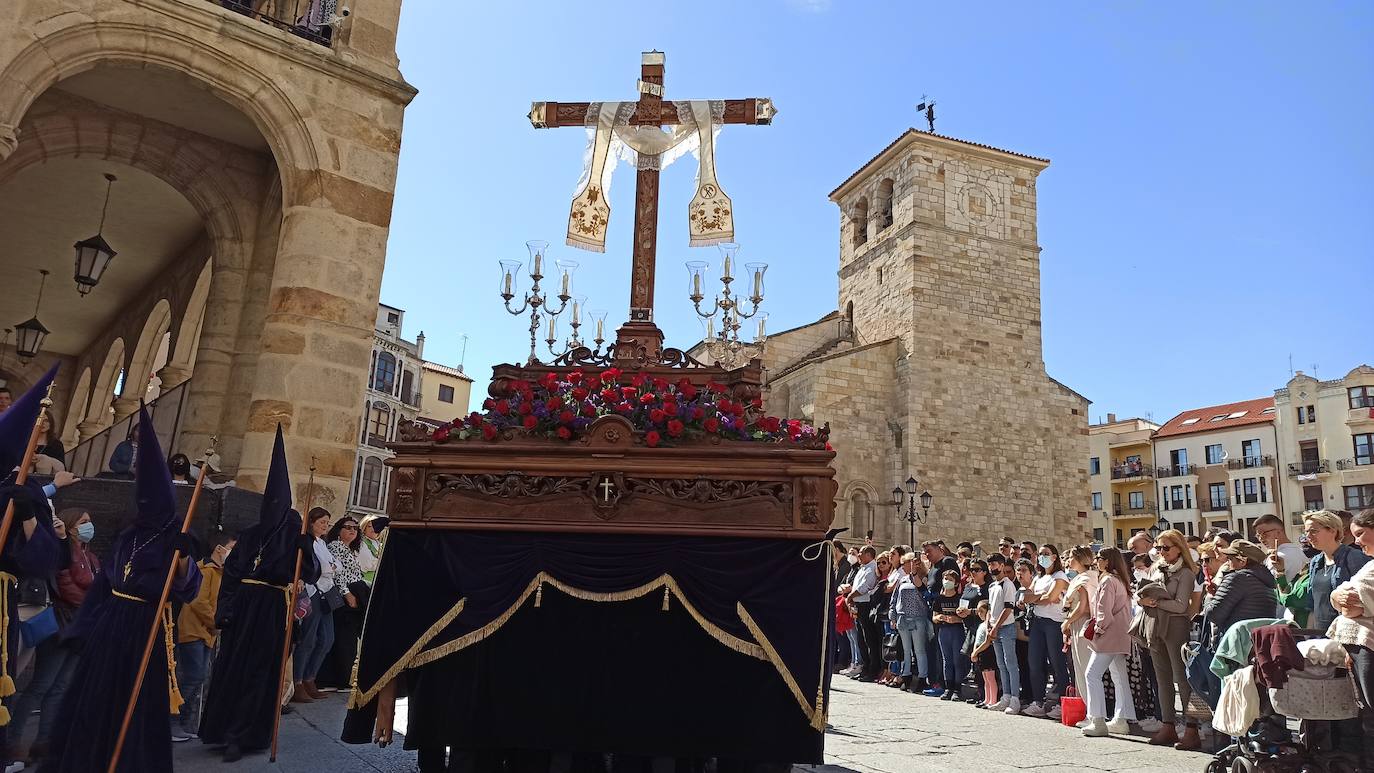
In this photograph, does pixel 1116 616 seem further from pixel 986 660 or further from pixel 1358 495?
pixel 1358 495

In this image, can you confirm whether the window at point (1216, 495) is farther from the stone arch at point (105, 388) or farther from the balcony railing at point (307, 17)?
the balcony railing at point (307, 17)

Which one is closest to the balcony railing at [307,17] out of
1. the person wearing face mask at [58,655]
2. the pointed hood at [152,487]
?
the person wearing face mask at [58,655]

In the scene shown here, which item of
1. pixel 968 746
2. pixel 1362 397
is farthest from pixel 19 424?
pixel 1362 397

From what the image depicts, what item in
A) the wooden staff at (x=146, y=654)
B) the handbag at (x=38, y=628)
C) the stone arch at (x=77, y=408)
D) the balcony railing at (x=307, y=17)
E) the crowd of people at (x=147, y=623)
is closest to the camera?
the wooden staff at (x=146, y=654)

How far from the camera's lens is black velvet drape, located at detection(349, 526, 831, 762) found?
421cm

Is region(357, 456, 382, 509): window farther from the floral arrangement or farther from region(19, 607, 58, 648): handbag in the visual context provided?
the floral arrangement

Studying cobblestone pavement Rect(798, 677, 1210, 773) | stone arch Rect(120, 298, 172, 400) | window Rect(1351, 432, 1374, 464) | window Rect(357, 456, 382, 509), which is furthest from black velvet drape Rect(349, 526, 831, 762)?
window Rect(1351, 432, 1374, 464)

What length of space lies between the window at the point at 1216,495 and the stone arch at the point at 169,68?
50.4 meters

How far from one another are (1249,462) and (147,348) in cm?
5006

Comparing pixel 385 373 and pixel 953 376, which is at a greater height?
pixel 385 373

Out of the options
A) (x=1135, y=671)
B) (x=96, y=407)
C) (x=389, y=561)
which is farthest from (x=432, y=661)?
(x=96, y=407)

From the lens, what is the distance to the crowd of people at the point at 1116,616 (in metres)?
6.27

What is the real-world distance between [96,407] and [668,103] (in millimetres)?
16052

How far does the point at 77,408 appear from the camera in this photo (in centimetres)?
1867
